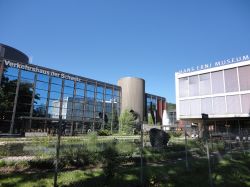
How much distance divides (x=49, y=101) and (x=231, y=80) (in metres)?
33.9

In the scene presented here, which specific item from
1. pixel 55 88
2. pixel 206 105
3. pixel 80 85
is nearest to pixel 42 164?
pixel 206 105

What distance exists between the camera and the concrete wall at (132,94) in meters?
63.5

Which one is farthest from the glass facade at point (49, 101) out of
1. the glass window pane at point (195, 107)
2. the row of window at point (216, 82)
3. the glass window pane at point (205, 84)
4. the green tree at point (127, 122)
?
the glass window pane at point (205, 84)

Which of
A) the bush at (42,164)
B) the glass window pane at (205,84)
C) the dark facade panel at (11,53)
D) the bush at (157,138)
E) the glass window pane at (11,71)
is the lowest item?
the bush at (42,164)

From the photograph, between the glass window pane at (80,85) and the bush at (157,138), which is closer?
the bush at (157,138)

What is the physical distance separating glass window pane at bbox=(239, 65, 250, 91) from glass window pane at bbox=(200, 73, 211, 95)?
537 cm

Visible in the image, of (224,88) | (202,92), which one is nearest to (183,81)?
(202,92)

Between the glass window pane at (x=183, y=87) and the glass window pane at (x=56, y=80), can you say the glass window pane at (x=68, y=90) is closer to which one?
the glass window pane at (x=56, y=80)

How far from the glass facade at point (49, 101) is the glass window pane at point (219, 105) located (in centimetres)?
2543

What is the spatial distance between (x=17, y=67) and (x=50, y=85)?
7342 millimetres

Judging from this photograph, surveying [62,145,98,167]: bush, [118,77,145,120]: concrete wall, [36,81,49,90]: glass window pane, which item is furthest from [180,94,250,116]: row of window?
[62,145,98,167]: bush

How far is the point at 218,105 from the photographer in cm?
4003

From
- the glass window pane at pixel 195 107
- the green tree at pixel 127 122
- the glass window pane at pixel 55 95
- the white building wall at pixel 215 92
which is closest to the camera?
the white building wall at pixel 215 92

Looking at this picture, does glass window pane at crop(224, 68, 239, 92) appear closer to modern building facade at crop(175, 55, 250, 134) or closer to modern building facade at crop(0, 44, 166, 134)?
modern building facade at crop(175, 55, 250, 134)
